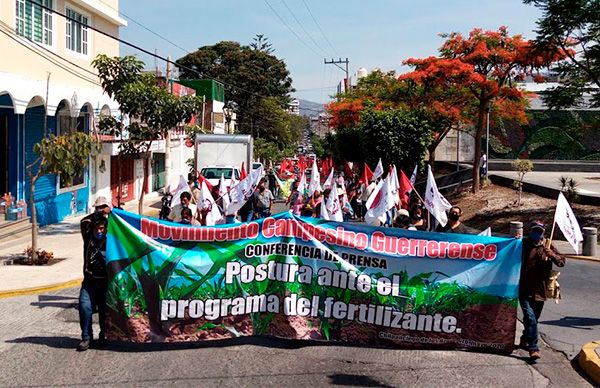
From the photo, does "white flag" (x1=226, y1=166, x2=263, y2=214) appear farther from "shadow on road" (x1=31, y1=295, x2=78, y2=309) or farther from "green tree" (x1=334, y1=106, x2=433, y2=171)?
"green tree" (x1=334, y1=106, x2=433, y2=171)

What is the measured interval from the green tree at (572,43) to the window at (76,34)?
13.6m

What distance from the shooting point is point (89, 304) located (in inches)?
305

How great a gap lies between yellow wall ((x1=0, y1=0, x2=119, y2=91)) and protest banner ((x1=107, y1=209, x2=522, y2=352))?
405 inches

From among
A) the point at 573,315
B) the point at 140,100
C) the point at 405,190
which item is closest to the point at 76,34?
the point at 140,100

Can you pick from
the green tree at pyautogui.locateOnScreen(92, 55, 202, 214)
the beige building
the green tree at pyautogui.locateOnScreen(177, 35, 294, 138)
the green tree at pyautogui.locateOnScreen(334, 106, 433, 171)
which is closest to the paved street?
the beige building

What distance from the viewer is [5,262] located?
13578 millimetres

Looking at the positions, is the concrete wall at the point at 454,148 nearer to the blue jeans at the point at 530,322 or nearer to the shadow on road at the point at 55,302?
the shadow on road at the point at 55,302

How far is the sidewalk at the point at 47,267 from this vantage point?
38.1 feet

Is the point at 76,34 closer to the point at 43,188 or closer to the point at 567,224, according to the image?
the point at 43,188

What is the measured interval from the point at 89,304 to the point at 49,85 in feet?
43.0

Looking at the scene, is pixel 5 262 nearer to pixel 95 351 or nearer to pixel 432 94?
pixel 95 351

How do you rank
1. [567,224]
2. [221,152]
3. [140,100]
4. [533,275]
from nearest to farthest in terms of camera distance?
[533,275]
[567,224]
[140,100]
[221,152]

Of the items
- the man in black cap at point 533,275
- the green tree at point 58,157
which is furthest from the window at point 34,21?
the man in black cap at point 533,275

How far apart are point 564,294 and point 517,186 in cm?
1467
